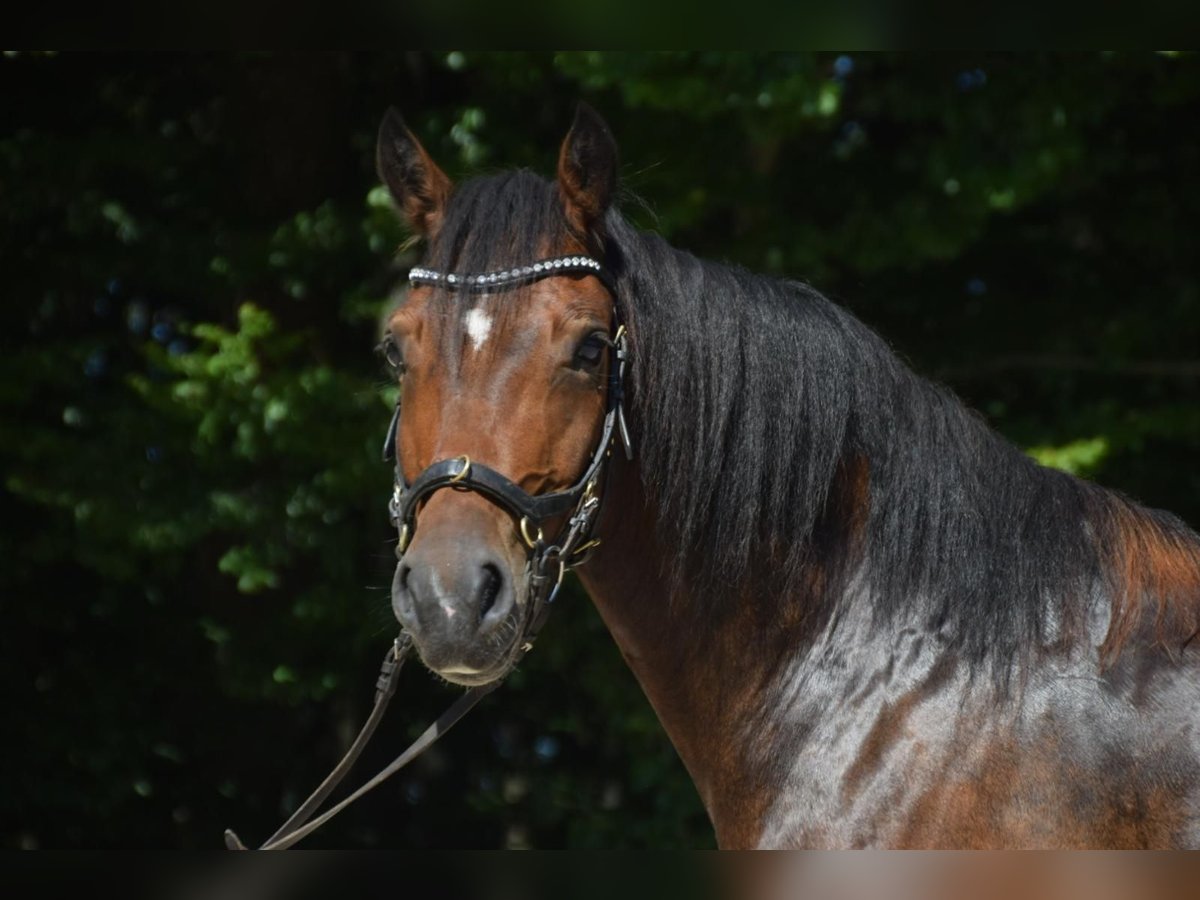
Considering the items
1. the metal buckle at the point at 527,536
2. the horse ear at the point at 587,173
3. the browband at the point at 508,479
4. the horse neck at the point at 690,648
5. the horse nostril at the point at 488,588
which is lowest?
the horse neck at the point at 690,648

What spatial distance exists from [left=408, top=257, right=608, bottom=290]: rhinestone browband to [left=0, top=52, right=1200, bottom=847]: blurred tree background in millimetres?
2694

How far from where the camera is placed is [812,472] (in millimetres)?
2414

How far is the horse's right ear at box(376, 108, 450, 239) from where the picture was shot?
2.58 meters

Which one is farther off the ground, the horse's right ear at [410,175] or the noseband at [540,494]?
the horse's right ear at [410,175]

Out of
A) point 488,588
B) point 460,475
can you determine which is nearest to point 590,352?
point 460,475

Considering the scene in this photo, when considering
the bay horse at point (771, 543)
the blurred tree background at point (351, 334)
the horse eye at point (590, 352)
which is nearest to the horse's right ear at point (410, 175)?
the bay horse at point (771, 543)

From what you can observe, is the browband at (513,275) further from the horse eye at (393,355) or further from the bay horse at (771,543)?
the horse eye at (393,355)

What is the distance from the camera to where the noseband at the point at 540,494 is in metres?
2.19

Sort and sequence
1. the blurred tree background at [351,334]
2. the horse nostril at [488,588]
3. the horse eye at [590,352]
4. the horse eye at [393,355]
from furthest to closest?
the blurred tree background at [351,334] < the horse eye at [393,355] < the horse eye at [590,352] < the horse nostril at [488,588]

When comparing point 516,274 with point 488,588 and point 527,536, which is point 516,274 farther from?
point 488,588

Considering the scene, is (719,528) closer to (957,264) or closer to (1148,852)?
(1148,852)

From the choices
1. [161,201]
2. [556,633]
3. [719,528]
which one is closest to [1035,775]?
[719,528]

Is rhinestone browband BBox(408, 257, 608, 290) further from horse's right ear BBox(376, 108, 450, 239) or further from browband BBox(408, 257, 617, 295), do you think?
horse's right ear BBox(376, 108, 450, 239)

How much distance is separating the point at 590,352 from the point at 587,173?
38cm
